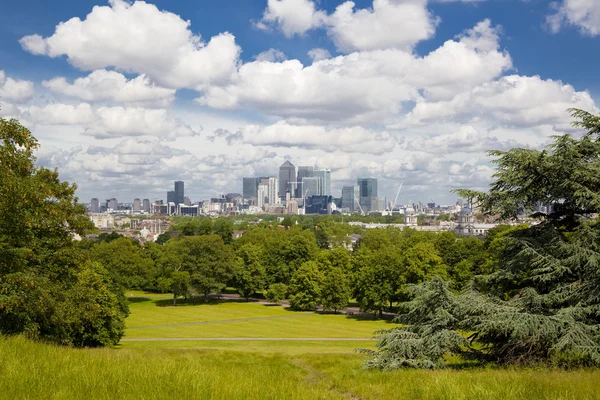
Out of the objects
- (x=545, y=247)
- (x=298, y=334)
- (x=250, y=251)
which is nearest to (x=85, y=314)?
(x=545, y=247)

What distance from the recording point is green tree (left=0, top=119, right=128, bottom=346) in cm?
1402

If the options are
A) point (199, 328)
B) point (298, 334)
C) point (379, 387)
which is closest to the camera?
point (379, 387)

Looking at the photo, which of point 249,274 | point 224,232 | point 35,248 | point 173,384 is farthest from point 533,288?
point 224,232

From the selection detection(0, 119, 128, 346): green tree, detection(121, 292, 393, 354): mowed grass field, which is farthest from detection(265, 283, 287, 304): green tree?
detection(0, 119, 128, 346): green tree

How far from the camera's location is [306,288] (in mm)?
63312

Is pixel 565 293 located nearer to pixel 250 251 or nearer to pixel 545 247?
pixel 545 247

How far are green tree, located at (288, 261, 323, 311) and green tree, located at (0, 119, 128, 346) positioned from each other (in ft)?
125

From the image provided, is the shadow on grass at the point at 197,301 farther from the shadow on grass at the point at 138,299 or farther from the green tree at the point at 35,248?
the green tree at the point at 35,248

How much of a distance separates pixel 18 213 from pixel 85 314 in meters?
6.89

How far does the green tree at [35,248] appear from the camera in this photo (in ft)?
46.0

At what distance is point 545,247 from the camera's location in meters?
15.0

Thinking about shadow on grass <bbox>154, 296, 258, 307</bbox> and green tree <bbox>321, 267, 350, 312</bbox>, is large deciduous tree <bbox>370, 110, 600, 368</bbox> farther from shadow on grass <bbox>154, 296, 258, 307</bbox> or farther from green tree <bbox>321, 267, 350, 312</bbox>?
shadow on grass <bbox>154, 296, 258, 307</bbox>

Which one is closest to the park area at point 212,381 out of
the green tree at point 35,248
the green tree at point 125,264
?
the green tree at point 35,248

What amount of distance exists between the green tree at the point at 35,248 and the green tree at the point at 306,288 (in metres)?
38.1
